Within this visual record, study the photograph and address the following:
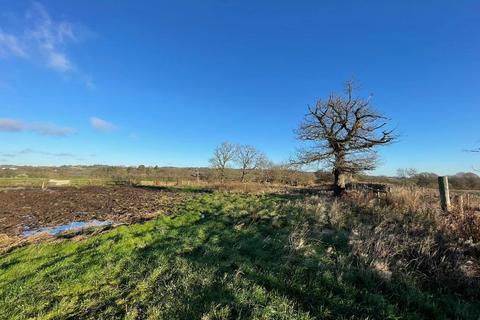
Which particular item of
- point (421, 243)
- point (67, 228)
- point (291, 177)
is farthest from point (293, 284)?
point (291, 177)

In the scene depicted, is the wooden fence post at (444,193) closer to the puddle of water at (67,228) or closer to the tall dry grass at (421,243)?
the tall dry grass at (421,243)

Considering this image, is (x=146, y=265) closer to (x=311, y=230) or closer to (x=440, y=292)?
(x=311, y=230)

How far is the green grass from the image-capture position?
451cm

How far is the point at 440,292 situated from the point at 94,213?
19.0m

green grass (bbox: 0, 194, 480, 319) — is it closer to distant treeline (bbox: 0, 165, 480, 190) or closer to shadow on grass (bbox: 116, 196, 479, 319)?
shadow on grass (bbox: 116, 196, 479, 319)

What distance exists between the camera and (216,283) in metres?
5.52

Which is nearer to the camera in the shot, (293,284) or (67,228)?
(293,284)

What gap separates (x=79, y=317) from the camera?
4758 mm

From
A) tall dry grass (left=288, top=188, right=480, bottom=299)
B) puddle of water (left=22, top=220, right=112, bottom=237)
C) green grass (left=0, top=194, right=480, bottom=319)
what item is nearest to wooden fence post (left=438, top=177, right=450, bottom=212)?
tall dry grass (left=288, top=188, right=480, bottom=299)

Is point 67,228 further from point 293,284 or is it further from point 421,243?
point 421,243

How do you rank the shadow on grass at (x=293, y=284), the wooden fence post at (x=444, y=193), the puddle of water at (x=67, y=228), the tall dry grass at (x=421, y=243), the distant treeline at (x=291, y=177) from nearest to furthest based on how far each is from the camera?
1. the shadow on grass at (x=293, y=284)
2. the tall dry grass at (x=421, y=243)
3. the wooden fence post at (x=444, y=193)
4. the puddle of water at (x=67, y=228)
5. the distant treeline at (x=291, y=177)

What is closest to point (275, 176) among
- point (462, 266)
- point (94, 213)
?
point (94, 213)

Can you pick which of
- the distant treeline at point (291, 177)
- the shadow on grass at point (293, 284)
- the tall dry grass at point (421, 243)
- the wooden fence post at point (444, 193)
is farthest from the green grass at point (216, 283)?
the distant treeline at point (291, 177)

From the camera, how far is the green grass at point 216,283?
4512mm
